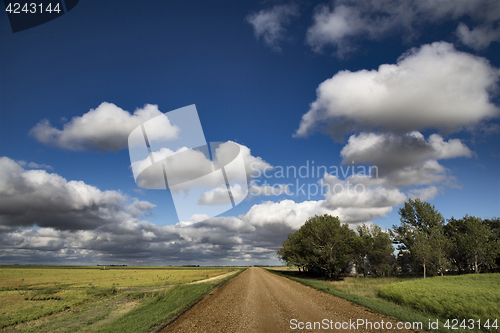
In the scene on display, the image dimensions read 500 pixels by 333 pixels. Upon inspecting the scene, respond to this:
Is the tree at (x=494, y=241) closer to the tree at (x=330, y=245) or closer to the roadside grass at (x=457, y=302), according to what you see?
the tree at (x=330, y=245)

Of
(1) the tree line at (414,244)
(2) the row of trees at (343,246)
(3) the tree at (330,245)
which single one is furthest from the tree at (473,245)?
(3) the tree at (330,245)

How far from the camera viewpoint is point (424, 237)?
50.4 m

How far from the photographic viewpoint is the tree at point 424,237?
48.0 meters

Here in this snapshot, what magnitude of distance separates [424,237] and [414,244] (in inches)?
101

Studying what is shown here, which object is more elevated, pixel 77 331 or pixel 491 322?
pixel 491 322

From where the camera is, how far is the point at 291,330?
9656mm

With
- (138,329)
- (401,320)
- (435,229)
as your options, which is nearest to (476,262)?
(435,229)

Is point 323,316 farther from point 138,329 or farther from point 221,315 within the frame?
point 138,329

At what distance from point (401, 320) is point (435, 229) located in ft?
189

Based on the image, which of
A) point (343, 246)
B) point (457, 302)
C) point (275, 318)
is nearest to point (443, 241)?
point (343, 246)

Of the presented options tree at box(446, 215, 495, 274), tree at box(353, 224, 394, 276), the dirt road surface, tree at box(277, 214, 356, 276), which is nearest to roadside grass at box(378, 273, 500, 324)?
the dirt road surface

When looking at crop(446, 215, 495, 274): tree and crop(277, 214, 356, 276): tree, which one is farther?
crop(446, 215, 495, 274): tree

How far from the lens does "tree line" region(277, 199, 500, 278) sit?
48469 millimetres

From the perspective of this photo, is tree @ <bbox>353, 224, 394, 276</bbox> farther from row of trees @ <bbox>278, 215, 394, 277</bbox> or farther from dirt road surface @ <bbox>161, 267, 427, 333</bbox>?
dirt road surface @ <bbox>161, 267, 427, 333</bbox>
